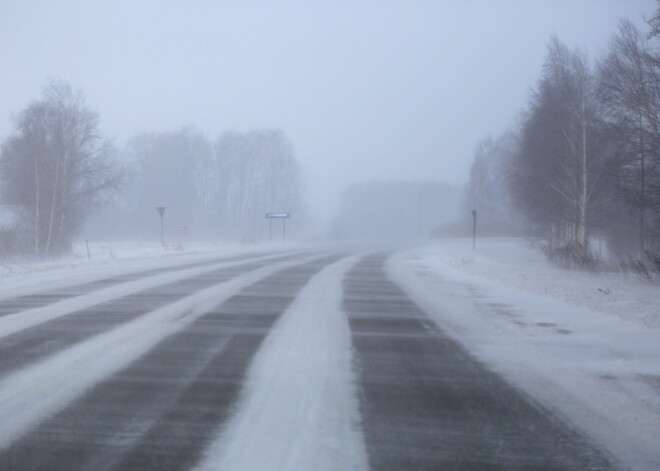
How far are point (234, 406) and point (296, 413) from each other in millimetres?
613

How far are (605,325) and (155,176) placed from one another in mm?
82446

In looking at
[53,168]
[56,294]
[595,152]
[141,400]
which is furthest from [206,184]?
[141,400]

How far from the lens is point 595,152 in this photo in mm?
33312

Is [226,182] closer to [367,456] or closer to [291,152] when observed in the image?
[291,152]

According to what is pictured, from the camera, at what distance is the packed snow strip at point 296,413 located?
191 inches

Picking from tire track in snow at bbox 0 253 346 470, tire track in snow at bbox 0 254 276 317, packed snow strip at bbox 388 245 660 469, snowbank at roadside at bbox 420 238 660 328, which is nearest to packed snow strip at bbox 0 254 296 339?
tire track in snow at bbox 0 254 276 317

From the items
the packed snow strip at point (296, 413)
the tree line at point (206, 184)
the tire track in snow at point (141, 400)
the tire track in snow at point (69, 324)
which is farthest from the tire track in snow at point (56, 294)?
the tree line at point (206, 184)

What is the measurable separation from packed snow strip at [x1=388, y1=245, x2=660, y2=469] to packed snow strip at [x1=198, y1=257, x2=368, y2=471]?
188cm

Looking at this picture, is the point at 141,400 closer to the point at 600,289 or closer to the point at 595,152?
the point at 600,289

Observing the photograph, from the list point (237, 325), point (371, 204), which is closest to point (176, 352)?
point (237, 325)

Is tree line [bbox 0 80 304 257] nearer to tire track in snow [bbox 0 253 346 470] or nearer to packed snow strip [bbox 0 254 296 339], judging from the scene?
packed snow strip [bbox 0 254 296 339]

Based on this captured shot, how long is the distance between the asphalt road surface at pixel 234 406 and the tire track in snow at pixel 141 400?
2cm

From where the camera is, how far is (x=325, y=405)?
A: 20.5 feet

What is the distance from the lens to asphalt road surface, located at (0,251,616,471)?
4.97m
